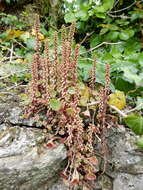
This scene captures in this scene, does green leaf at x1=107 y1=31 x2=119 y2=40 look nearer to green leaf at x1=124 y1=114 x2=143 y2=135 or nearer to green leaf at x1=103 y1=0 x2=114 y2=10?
green leaf at x1=103 y1=0 x2=114 y2=10

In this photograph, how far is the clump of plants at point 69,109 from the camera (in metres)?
1.36

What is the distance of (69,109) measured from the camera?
135cm

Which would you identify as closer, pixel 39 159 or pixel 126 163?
pixel 39 159

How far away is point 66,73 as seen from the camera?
1380 mm

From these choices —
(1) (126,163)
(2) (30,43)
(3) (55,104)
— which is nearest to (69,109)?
(3) (55,104)

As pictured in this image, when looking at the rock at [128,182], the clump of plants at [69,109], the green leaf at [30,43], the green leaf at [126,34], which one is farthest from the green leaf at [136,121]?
the green leaf at [30,43]

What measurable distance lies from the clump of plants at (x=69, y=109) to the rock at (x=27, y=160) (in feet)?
0.17

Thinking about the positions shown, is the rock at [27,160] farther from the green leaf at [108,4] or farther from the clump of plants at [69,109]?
the green leaf at [108,4]

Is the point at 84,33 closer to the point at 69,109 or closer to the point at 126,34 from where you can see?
the point at 126,34

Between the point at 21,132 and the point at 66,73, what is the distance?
387mm

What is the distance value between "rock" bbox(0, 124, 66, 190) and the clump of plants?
51 millimetres

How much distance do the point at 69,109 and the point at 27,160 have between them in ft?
1.05

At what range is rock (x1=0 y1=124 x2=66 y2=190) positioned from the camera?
127 centimetres

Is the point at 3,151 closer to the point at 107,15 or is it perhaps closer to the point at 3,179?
the point at 3,179
